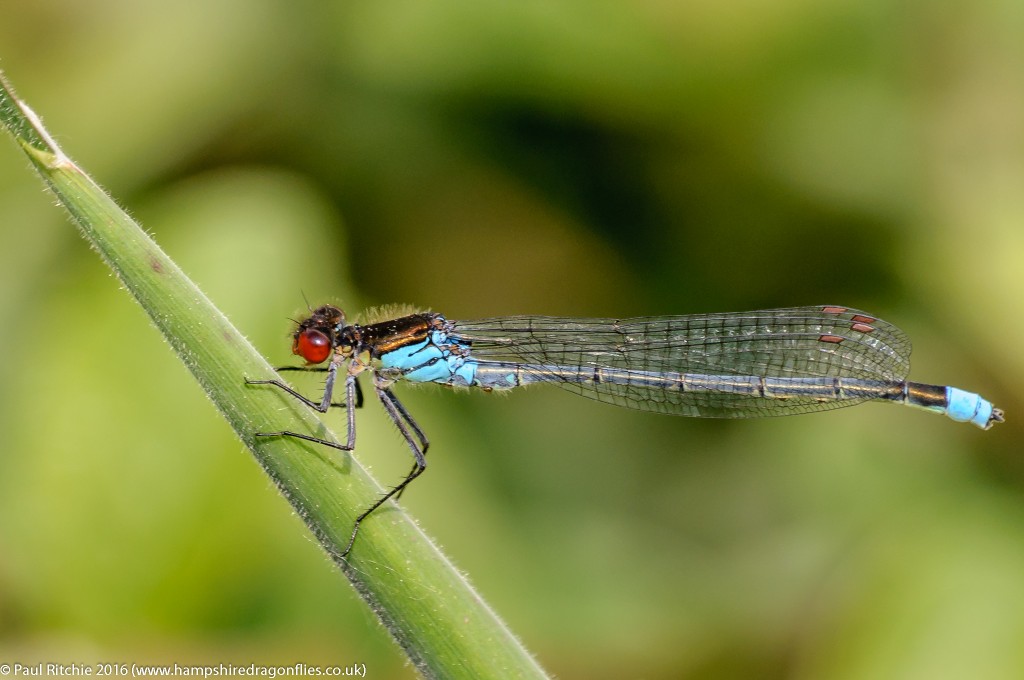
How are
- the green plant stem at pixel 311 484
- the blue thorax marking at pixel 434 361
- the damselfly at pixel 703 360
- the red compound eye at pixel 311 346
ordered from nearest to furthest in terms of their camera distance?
the green plant stem at pixel 311 484, the red compound eye at pixel 311 346, the blue thorax marking at pixel 434 361, the damselfly at pixel 703 360

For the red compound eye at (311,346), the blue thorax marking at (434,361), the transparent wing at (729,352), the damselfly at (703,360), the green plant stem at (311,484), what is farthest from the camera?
the transparent wing at (729,352)

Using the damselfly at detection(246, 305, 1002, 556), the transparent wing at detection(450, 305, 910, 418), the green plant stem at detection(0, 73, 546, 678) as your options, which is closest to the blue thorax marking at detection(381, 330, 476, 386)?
the damselfly at detection(246, 305, 1002, 556)

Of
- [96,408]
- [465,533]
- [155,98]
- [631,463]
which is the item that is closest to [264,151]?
[155,98]

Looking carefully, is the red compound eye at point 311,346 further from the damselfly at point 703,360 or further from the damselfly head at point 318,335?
the damselfly at point 703,360

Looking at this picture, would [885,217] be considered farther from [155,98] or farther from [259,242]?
[155,98]

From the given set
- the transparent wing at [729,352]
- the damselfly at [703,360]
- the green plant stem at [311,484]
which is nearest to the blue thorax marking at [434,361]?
the damselfly at [703,360]

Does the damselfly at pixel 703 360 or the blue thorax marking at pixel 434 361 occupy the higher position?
the blue thorax marking at pixel 434 361

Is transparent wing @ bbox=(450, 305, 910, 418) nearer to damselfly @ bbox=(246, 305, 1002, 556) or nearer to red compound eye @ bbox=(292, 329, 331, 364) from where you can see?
damselfly @ bbox=(246, 305, 1002, 556)

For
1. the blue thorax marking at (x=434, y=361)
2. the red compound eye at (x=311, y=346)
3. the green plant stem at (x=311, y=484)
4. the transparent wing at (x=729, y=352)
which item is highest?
the blue thorax marking at (x=434, y=361)
